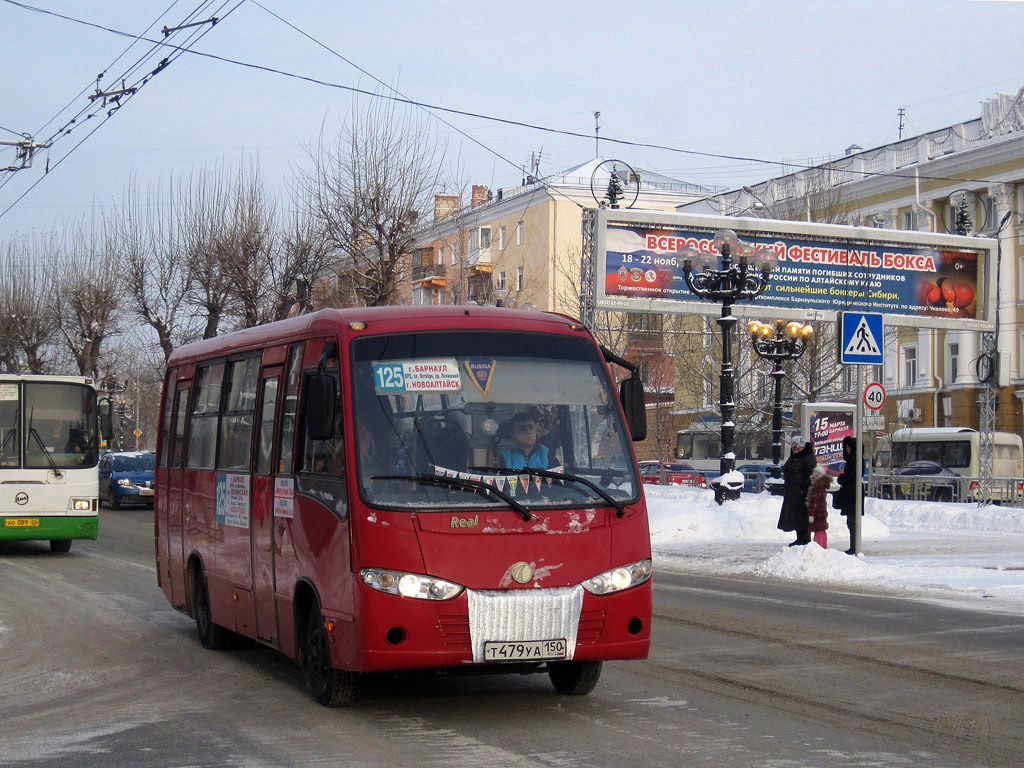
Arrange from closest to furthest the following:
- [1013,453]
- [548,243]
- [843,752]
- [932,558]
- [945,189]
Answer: [843,752] → [932,558] → [1013,453] → [945,189] → [548,243]

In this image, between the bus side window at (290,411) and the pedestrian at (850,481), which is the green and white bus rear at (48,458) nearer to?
the pedestrian at (850,481)

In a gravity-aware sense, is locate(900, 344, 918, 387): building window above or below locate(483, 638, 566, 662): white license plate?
above

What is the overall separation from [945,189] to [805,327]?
23408 millimetres

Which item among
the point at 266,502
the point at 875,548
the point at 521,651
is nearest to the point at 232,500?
the point at 266,502

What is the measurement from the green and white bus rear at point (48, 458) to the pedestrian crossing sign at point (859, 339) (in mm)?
11469

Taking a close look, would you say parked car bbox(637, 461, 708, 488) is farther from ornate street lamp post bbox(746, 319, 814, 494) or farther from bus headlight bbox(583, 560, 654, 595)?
bus headlight bbox(583, 560, 654, 595)

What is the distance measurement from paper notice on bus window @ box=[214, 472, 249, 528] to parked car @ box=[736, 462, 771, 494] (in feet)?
81.5

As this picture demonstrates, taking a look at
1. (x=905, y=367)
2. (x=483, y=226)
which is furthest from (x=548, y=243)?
(x=905, y=367)

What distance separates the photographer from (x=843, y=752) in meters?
6.52

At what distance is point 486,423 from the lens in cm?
749

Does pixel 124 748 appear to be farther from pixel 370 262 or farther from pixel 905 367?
pixel 905 367

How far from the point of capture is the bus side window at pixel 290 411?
8398mm

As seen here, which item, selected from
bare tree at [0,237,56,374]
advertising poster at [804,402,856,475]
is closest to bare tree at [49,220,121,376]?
bare tree at [0,237,56,374]

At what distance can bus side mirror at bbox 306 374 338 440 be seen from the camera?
7.36m
